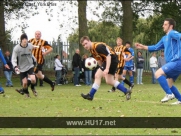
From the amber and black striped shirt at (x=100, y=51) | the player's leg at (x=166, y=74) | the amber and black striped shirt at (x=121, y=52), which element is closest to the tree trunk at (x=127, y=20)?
the amber and black striped shirt at (x=121, y=52)

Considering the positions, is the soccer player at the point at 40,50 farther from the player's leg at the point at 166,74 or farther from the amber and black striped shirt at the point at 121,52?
the player's leg at the point at 166,74

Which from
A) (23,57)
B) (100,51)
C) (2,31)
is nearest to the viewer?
(100,51)

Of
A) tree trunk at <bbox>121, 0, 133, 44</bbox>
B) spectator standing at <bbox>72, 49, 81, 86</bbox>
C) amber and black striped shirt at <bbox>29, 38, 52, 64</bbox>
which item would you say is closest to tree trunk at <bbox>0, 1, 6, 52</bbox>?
spectator standing at <bbox>72, 49, 81, 86</bbox>

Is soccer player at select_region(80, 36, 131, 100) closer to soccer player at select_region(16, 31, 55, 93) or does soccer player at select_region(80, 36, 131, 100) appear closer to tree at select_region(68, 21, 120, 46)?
soccer player at select_region(16, 31, 55, 93)

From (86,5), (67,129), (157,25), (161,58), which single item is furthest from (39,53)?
(157,25)

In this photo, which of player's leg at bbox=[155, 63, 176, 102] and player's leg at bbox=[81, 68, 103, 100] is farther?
player's leg at bbox=[81, 68, 103, 100]

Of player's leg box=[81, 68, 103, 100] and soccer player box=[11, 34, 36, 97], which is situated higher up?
soccer player box=[11, 34, 36, 97]

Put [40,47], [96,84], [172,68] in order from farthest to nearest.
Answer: [40,47]
[96,84]
[172,68]

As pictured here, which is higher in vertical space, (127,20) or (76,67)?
(127,20)

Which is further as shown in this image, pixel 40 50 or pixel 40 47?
pixel 40 50

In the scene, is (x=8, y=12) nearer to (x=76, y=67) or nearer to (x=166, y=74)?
(x=76, y=67)

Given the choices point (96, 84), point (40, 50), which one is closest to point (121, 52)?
point (40, 50)

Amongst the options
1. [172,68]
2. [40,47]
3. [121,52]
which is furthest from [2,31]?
[172,68]

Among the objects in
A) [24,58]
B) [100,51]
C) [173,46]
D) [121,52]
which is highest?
[173,46]
